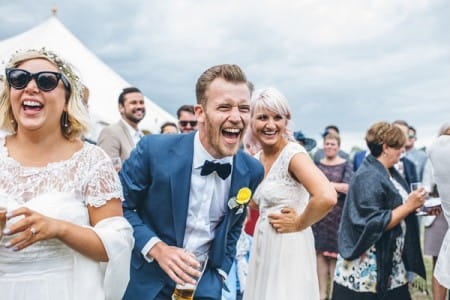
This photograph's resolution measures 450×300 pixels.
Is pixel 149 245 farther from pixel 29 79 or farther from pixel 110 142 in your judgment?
pixel 110 142

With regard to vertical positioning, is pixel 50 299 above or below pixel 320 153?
below

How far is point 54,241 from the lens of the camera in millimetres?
2270

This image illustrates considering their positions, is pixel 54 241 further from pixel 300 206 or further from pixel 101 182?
pixel 300 206

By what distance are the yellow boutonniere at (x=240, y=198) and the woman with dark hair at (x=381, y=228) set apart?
2.08 m

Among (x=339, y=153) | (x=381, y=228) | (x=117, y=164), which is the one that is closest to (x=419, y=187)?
(x=381, y=228)

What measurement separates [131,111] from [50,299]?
184 inches

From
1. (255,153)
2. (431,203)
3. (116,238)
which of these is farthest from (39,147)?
(431,203)

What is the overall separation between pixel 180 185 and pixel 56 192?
28.5 inches

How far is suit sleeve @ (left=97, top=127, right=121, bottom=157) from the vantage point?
626 centimetres

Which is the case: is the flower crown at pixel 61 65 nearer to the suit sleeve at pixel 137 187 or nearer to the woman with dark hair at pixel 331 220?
the suit sleeve at pixel 137 187

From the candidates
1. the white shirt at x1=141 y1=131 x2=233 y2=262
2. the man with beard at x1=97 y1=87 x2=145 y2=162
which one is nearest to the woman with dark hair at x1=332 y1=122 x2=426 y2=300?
the white shirt at x1=141 y1=131 x2=233 y2=262

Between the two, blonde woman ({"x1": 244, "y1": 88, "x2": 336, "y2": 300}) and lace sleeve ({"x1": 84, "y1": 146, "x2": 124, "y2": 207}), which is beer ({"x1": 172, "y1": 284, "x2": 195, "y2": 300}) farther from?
blonde woman ({"x1": 244, "y1": 88, "x2": 336, "y2": 300})

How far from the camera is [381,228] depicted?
180 inches

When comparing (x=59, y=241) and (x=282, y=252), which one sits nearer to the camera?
(x=59, y=241)
